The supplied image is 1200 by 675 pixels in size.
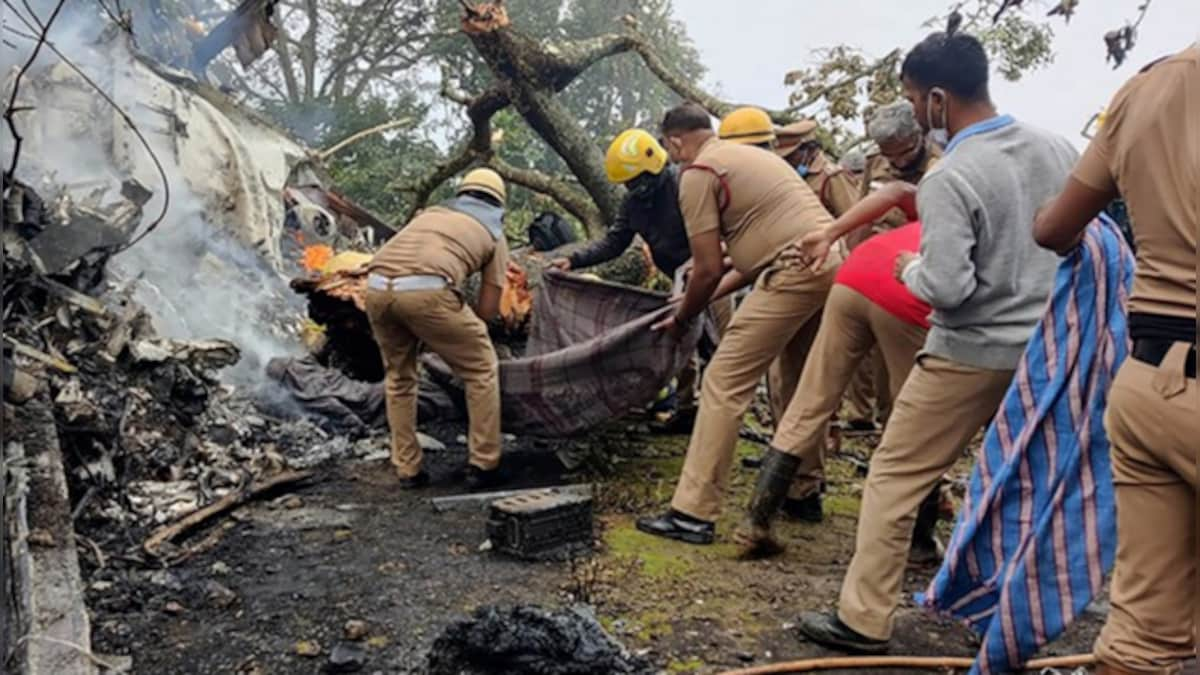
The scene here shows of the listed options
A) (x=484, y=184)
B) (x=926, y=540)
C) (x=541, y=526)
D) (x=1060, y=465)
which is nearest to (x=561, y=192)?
(x=484, y=184)

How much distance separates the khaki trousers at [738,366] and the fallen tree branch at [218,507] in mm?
2127

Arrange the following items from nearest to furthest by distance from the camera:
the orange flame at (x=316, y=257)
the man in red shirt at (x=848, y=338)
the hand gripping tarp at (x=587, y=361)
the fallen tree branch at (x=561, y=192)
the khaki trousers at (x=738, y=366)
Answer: the man in red shirt at (x=848, y=338), the khaki trousers at (x=738, y=366), the hand gripping tarp at (x=587, y=361), the orange flame at (x=316, y=257), the fallen tree branch at (x=561, y=192)

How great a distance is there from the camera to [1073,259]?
7.93 ft

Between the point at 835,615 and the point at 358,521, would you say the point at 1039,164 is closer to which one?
the point at 835,615

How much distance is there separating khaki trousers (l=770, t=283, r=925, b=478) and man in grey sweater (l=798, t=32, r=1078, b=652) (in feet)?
1.53

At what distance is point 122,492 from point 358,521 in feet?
3.47

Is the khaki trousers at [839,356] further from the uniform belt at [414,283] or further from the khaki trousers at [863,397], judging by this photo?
the khaki trousers at [863,397]

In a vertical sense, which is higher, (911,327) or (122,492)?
(911,327)

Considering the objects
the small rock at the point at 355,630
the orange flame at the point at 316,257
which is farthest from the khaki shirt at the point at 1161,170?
the orange flame at the point at 316,257

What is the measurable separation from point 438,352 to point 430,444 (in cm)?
98

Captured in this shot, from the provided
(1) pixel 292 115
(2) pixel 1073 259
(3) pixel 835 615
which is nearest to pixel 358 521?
(3) pixel 835 615

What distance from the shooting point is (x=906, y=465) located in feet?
9.12

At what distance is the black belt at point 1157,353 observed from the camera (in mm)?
1603

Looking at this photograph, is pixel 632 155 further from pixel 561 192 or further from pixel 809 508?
pixel 561 192
